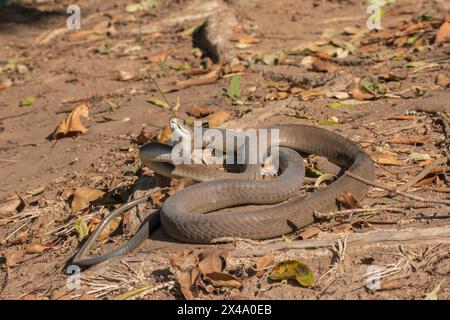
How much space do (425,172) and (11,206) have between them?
331cm

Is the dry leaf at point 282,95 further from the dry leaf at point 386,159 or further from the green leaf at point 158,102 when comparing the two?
the dry leaf at point 386,159

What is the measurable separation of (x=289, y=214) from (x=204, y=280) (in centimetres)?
78

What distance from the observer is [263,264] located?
4172 mm

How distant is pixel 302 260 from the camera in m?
4.20

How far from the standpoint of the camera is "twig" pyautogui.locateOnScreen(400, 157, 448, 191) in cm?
502

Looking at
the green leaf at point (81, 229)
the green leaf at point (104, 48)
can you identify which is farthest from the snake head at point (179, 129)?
the green leaf at point (104, 48)

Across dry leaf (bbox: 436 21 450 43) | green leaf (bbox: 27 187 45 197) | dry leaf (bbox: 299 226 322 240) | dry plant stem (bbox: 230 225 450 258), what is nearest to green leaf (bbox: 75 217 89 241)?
green leaf (bbox: 27 187 45 197)

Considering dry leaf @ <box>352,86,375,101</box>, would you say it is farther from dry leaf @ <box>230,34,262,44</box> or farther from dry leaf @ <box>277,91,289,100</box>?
dry leaf @ <box>230,34,262,44</box>

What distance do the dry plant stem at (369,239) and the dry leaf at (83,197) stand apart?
6.17 ft

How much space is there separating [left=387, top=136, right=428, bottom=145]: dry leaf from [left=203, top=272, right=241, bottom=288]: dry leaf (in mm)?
2274

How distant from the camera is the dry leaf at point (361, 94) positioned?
6.76m
